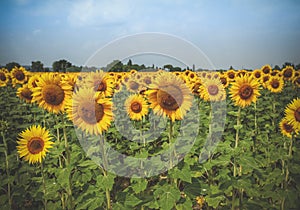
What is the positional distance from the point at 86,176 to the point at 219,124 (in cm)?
343

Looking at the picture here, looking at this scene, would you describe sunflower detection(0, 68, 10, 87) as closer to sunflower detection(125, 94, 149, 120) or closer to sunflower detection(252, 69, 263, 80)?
sunflower detection(125, 94, 149, 120)

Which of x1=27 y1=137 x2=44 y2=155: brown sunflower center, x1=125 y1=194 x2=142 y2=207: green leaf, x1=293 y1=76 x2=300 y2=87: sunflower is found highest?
x1=293 y1=76 x2=300 y2=87: sunflower

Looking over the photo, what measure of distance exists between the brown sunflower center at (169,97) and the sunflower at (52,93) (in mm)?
1011

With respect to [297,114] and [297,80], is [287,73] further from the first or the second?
[297,114]

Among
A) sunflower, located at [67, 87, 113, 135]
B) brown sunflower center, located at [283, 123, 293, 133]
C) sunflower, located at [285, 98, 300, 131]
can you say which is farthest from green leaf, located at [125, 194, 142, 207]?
brown sunflower center, located at [283, 123, 293, 133]

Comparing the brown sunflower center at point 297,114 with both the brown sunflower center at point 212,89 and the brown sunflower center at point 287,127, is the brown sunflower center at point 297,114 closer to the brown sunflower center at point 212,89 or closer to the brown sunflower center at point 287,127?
the brown sunflower center at point 287,127

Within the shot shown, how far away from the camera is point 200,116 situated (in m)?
5.68

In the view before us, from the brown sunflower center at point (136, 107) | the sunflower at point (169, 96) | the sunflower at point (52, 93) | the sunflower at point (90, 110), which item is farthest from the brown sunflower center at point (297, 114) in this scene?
the sunflower at point (52, 93)

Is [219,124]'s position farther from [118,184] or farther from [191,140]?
[118,184]

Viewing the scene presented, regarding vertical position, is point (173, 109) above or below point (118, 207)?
above

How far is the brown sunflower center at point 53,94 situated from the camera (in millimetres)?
2828

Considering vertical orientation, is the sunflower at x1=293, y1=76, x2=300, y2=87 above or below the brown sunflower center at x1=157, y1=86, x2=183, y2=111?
above

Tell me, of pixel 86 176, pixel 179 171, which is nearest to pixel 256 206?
pixel 179 171

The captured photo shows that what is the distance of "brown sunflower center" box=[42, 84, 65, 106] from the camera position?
9.28 feet
